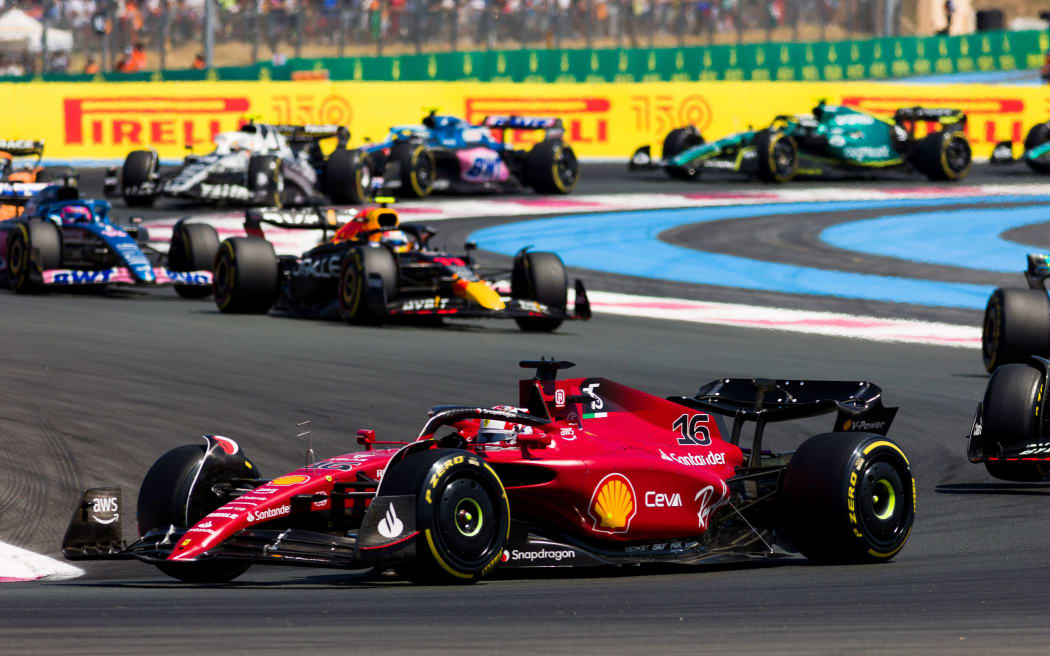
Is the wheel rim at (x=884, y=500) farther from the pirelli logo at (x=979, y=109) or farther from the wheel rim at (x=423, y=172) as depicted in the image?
the pirelli logo at (x=979, y=109)

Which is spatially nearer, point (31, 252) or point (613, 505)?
point (613, 505)

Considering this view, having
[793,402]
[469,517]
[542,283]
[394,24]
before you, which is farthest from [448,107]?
[469,517]

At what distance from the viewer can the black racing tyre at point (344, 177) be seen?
3108 centimetres

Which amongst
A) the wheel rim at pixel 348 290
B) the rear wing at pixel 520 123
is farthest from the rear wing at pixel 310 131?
the wheel rim at pixel 348 290

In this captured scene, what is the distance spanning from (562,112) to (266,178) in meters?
13.6

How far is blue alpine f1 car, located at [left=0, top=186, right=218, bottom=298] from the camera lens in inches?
814

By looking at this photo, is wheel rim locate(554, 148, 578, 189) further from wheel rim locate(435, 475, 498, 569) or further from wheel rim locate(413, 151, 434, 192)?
wheel rim locate(435, 475, 498, 569)

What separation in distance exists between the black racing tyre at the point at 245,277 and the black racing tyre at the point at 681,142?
20.0 metres

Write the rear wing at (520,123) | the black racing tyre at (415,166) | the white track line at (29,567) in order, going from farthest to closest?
the black racing tyre at (415,166)
the rear wing at (520,123)
the white track line at (29,567)

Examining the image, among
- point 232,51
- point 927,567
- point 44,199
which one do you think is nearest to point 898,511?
point 927,567

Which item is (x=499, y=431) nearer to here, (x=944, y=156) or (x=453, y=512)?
(x=453, y=512)

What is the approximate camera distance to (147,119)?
38938 millimetres

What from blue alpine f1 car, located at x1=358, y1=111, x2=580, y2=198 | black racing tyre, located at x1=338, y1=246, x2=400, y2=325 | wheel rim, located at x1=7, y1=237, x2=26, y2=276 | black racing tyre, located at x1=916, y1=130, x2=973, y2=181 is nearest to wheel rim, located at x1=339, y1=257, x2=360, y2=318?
black racing tyre, located at x1=338, y1=246, x2=400, y2=325

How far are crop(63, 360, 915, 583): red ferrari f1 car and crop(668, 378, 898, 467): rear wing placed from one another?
14mm
